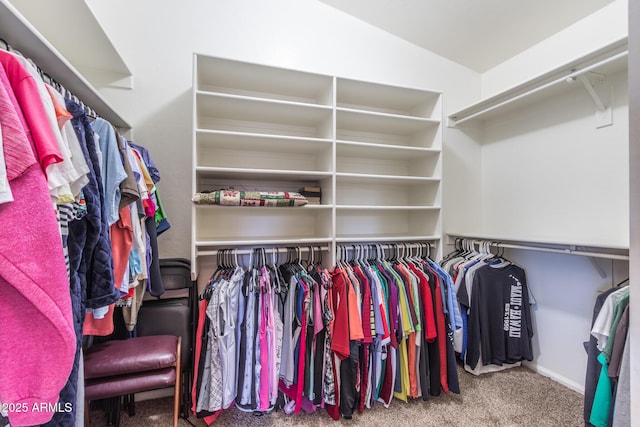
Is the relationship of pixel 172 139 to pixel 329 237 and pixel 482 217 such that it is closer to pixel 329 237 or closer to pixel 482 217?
pixel 329 237

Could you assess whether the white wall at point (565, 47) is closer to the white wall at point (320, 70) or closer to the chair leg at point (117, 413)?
the white wall at point (320, 70)

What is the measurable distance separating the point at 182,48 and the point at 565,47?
2.84m

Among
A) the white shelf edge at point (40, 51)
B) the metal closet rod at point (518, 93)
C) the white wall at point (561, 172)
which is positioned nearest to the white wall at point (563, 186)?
the white wall at point (561, 172)

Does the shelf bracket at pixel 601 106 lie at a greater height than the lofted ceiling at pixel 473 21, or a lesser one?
lesser

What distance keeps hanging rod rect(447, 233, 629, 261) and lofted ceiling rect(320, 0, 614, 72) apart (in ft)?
5.24

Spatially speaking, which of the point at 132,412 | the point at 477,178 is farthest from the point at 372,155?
the point at 132,412

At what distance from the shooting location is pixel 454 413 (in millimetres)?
1637

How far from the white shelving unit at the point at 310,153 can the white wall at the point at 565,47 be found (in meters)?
0.91

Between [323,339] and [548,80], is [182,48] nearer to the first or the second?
[323,339]

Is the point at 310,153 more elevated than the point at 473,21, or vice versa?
the point at 473,21

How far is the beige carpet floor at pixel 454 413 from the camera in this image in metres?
1.57

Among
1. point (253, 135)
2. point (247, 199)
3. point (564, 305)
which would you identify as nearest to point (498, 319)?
point (564, 305)

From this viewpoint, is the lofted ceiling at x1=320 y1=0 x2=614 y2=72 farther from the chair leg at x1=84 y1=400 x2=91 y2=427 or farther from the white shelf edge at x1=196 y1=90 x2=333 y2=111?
the chair leg at x1=84 y1=400 x2=91 y2=427

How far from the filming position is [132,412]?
1625mm
